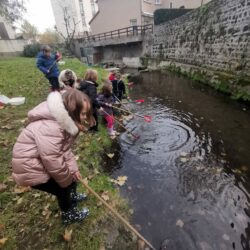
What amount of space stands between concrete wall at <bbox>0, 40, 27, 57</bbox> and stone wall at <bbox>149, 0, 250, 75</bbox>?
65.4 feet

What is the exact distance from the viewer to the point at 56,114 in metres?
2.07

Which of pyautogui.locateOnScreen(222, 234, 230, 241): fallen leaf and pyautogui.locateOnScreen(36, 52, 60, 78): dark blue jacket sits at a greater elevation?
pyautogui.locateOnScreen(36, 52, 60, 78): dark blue jacket

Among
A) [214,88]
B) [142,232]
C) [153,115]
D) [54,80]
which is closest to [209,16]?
[214,88]

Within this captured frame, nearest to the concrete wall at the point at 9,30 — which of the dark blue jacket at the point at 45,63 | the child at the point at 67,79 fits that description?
the dark blue jacket at the point at 45,63

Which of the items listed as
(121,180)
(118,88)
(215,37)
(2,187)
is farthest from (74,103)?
(215,37)

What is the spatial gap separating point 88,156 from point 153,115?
3640 millimetres

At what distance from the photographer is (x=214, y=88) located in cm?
982

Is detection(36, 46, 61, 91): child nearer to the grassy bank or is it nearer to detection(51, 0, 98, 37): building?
the grassy bank

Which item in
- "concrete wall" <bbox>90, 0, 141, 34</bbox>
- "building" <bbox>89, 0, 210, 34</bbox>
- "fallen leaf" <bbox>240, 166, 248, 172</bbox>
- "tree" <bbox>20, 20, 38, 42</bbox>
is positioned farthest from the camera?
"tree" <bbox>20, 20, 38, 42</bbox>

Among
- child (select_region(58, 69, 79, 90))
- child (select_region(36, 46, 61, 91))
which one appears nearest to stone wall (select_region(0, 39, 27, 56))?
child (select_region(36, 46, 61, 91))

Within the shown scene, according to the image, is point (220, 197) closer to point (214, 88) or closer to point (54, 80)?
point (54, 80)

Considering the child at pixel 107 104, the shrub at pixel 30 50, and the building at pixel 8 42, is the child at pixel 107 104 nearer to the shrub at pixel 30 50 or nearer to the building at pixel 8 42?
the building at pixel 8 42

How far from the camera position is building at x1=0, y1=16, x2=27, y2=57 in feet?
81.0

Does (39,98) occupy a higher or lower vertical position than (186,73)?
higher
